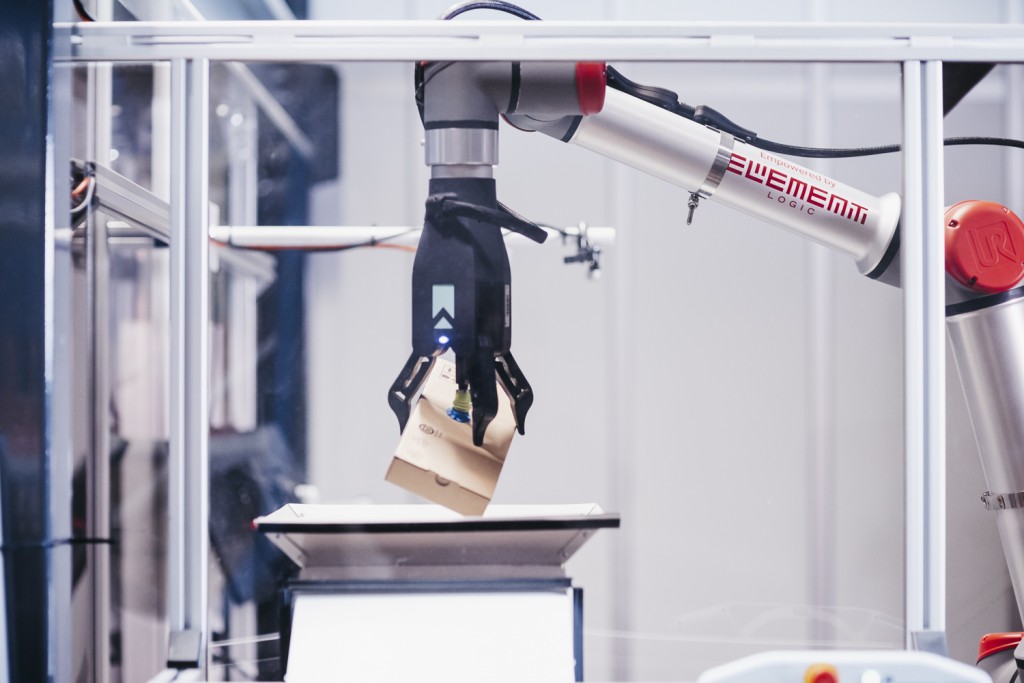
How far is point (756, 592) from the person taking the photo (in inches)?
67.3

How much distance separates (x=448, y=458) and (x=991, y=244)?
2.37 feet

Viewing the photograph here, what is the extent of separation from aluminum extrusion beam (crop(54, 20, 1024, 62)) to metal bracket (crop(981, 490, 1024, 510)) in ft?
1.70

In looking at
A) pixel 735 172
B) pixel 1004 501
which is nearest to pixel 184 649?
pixel 735 172

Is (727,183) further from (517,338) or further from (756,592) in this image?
(756,592)

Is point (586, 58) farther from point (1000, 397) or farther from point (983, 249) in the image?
point (1000, 397)

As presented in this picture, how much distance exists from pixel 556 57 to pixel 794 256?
1.14m

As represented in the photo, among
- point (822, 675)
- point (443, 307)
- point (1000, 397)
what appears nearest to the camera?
point (822, 675)

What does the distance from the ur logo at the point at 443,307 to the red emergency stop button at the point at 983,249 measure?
622 mm

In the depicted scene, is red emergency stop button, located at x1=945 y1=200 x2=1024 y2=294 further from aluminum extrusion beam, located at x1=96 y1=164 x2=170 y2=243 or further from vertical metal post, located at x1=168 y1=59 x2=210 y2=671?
aluminum extrusion beam, located at x1=96 y1=164 x2=170 y2=243

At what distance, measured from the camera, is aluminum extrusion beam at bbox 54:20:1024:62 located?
79 cm

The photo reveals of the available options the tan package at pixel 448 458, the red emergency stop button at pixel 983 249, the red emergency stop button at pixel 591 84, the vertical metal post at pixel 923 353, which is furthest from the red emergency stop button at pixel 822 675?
the red emergency stop button at pixel 591 84

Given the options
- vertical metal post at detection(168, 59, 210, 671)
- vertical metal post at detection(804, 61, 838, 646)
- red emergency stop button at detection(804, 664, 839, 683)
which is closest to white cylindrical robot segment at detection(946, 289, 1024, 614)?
red emergency stop button at detection(804, 664, 839, 683)

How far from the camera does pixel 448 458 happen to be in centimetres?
87

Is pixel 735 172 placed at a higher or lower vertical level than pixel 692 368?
higher
